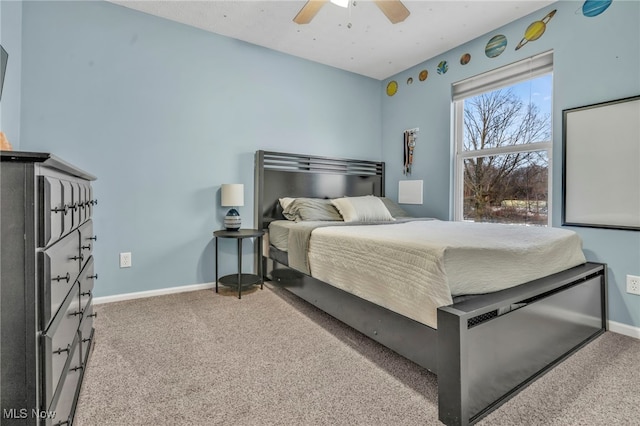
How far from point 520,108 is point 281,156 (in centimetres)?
251

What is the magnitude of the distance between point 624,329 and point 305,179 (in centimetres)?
303

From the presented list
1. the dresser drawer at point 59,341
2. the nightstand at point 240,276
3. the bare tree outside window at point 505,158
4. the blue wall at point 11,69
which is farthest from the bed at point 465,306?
the blue wall at point 11,69

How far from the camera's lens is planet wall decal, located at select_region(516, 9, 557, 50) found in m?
2.63

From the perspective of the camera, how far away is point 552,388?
1.50 meters

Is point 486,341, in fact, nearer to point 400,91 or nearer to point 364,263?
point 364,263

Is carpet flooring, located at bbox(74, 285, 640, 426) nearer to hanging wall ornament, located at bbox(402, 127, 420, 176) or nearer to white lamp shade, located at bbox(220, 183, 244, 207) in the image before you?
white lamp shade, located at bbox(220, 183, 244, 207)

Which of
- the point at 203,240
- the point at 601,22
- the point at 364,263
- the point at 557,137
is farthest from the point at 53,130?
the point at 601,22

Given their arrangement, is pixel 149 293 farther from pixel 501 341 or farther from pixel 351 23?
pixel 351 23

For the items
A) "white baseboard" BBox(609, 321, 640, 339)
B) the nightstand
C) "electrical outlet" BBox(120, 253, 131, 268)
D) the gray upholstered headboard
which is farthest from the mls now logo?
"white baseboard" BBox(609, 321, 640, 339)

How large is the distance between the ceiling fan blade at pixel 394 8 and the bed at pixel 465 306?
5.23ft

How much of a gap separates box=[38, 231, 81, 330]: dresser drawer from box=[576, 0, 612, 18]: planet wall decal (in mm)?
3619


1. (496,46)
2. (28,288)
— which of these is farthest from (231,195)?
(496,46)

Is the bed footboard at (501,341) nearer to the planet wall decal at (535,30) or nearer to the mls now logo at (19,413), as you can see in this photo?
the mls now logo at (19,413)

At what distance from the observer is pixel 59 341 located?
96cm
